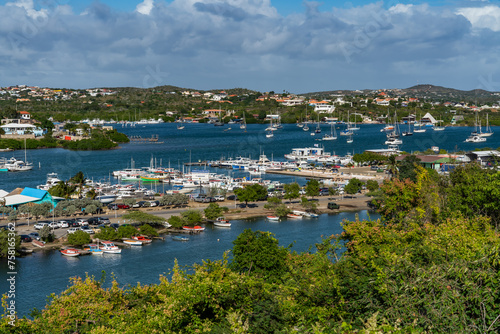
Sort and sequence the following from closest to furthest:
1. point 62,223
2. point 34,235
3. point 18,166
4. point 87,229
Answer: point 34,235 < point 87,229 < point 62,223 < point 18,166

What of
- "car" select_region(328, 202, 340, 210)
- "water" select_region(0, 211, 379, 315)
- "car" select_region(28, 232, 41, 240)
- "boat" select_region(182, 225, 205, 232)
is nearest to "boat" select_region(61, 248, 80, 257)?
"water" select_region(0, 211, 379, 315)

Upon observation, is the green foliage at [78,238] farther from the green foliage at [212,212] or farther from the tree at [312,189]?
the tree at [312,189]

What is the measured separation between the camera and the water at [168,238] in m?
13.1

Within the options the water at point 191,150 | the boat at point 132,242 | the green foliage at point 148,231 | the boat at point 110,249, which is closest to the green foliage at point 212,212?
the green foliage at point 148,231

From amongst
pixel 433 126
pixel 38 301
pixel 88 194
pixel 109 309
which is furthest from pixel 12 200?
pixel 433 126

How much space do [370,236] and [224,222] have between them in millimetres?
10304

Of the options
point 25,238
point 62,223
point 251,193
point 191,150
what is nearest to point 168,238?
point 62,223

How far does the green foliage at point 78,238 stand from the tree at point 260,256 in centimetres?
703

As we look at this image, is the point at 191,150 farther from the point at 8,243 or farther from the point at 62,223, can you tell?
the point at 8,243

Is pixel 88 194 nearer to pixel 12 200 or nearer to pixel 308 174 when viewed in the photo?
pixel 12 200

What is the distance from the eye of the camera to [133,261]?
46.7ft

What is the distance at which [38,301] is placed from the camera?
11477 millimetres

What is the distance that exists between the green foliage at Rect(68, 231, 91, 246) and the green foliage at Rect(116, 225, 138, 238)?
3.26 ft

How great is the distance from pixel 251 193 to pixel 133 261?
854 centimetres
